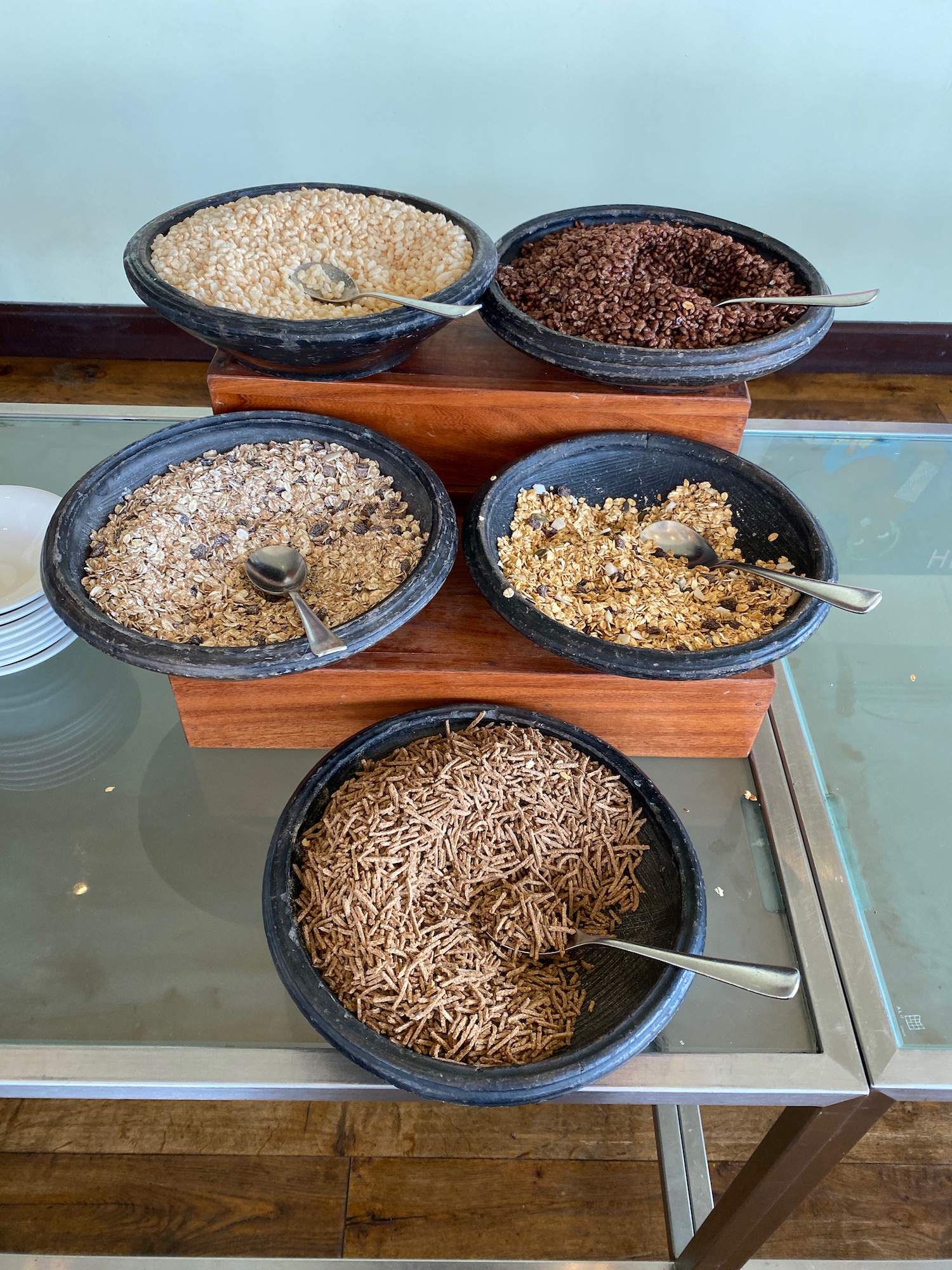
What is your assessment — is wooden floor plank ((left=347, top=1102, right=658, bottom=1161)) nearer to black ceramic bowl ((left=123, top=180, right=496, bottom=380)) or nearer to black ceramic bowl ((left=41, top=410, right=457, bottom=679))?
black ceramic bowl ((left=41, top=410, right=457, bottom=679))

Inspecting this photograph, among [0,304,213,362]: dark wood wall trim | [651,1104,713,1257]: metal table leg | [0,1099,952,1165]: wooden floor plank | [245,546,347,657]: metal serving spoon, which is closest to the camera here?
[245,546,347,657]: metal serving spoon

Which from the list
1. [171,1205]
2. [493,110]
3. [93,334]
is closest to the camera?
[171,1205]

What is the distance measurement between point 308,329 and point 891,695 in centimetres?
81

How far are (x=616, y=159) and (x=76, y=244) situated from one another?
1.46 metres

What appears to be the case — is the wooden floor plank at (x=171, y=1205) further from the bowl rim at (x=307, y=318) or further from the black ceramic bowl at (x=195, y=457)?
the bowl rim at (x=307, y=318)

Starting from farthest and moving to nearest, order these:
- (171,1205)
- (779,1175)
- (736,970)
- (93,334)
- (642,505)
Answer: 1. (93,334)
2. (171,1205)
3. (642,505)
4. (779,1175)
5. (736,970)

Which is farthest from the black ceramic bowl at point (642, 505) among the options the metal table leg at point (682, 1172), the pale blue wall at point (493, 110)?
the pale blue wall at point (493, 110)

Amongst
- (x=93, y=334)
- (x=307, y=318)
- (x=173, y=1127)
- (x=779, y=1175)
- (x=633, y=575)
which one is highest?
(x=307, y=318)

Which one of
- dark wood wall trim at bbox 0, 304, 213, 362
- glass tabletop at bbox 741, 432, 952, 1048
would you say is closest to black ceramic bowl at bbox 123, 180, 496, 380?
glass tabletop at bbox 741, 432, 952, 1048

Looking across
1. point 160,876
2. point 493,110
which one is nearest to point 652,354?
point 160,876

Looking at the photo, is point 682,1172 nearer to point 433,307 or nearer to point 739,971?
point 739,971

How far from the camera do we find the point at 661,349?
1.01 meters

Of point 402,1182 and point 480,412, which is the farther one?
point 402,1182

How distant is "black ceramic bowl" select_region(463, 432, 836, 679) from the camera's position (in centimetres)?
84
